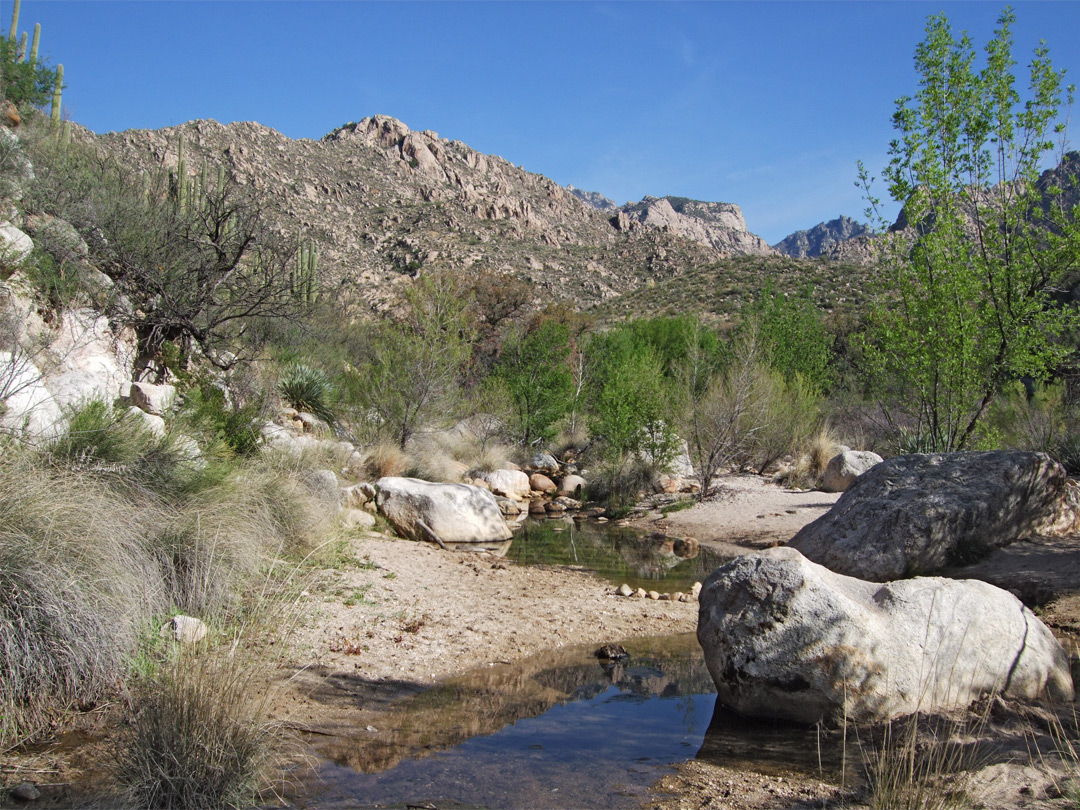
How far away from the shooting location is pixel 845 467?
56.9 feet

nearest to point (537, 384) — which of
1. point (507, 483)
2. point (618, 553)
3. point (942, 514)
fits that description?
point (507, 483)

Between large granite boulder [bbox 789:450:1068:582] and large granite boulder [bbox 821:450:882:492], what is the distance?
7.49 m

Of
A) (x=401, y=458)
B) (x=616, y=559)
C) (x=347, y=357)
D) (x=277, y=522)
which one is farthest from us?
(x=347, y=357)

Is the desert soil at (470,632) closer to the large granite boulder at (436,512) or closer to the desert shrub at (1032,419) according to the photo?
the large granite boulder at (436,512)

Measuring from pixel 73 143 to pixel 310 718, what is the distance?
1884cm

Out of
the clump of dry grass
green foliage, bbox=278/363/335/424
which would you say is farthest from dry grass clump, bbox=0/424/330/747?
the clump of dry grass

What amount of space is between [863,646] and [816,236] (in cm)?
19205

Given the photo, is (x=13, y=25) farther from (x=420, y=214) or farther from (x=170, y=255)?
(x=420, y=214)

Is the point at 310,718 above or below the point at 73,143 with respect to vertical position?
below

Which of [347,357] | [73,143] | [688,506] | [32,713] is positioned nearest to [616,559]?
[688,506]

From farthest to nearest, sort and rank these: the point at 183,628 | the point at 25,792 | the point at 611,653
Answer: the point at 611,653
the point at 183,628
the point at 25,792

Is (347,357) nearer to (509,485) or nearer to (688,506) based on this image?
(509,485)

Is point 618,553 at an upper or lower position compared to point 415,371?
lower

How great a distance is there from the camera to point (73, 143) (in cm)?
1850
